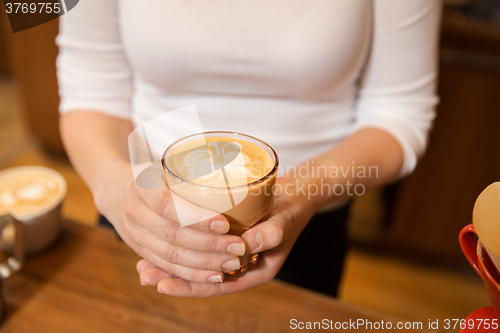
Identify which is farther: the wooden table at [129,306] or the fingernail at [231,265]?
the wooden table at [129,306]

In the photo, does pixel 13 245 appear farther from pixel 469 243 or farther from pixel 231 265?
pixel 469 243

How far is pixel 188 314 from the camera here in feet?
1.46

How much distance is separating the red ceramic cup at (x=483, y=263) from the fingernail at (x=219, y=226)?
0.52ft

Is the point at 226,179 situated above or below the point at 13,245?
above

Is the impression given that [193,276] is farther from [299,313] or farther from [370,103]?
[370,103]

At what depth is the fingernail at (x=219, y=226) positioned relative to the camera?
31 cm

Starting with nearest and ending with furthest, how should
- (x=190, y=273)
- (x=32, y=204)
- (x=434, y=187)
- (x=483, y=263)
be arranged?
(x=483, y=263) < (x=190, y=273) < (x=32, y=204) < (x=434, y=187)

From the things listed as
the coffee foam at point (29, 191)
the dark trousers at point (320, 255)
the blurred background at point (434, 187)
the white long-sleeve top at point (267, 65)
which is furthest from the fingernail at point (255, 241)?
the blurred background at point (434, 187)

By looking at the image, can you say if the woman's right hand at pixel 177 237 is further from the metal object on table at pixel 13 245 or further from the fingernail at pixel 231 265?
the metal object on table at pixel 13 245

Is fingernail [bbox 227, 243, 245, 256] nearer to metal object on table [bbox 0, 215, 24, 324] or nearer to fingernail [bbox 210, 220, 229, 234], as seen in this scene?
fingernail [bbox 210, 220, 229, 234]

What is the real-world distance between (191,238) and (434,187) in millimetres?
1023

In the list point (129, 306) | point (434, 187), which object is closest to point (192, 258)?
point (129, 306)

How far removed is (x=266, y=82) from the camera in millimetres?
464

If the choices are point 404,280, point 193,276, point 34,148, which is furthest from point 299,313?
point 34,148
